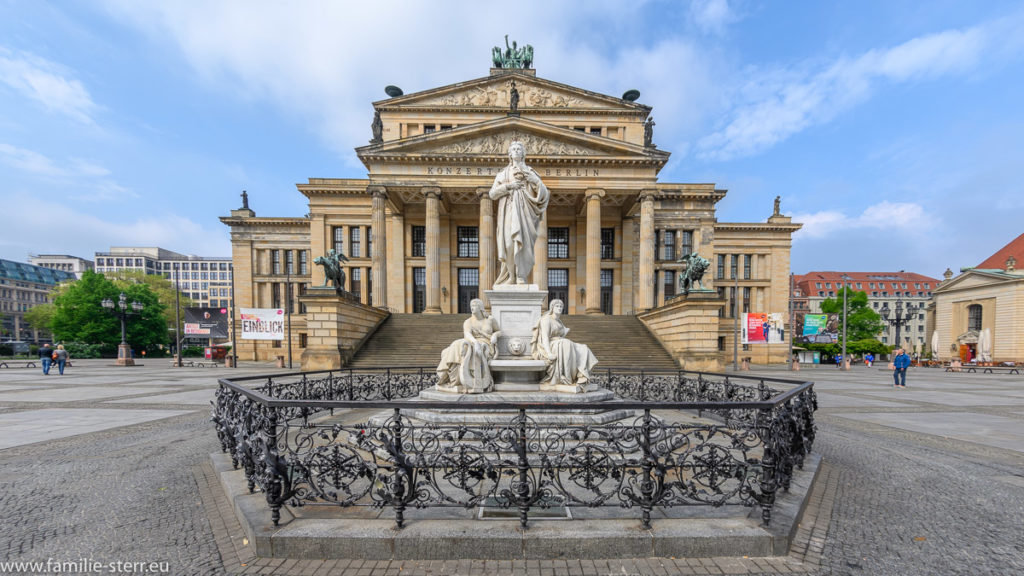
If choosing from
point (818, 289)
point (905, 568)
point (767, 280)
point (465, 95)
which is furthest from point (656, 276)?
point (818, 289)

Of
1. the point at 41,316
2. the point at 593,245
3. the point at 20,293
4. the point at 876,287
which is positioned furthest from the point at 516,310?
the point at 20,293

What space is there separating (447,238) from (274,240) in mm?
17499

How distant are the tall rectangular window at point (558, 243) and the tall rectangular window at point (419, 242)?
11.0 meters

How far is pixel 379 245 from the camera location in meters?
27.6

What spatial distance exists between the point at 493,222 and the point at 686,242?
1762cm

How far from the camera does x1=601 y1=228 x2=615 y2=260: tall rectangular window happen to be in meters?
33.1

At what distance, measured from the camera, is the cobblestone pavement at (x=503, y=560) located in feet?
9.87

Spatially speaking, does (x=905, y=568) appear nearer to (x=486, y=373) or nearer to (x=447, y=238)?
(x=486, y=373)

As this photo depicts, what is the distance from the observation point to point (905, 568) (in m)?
3.04

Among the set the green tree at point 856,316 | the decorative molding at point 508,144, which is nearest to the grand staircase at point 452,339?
the decorative molding at point 508,144

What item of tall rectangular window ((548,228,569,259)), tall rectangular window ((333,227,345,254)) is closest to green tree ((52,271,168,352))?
tall rectangular window ((333,227,345,254))

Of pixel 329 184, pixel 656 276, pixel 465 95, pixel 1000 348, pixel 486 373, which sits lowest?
→ pixel 1000 348

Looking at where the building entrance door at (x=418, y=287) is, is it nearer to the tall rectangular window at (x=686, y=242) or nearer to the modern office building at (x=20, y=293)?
the tall rectangular window at (x=686, y=242)

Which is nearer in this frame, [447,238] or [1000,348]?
[447,238]
